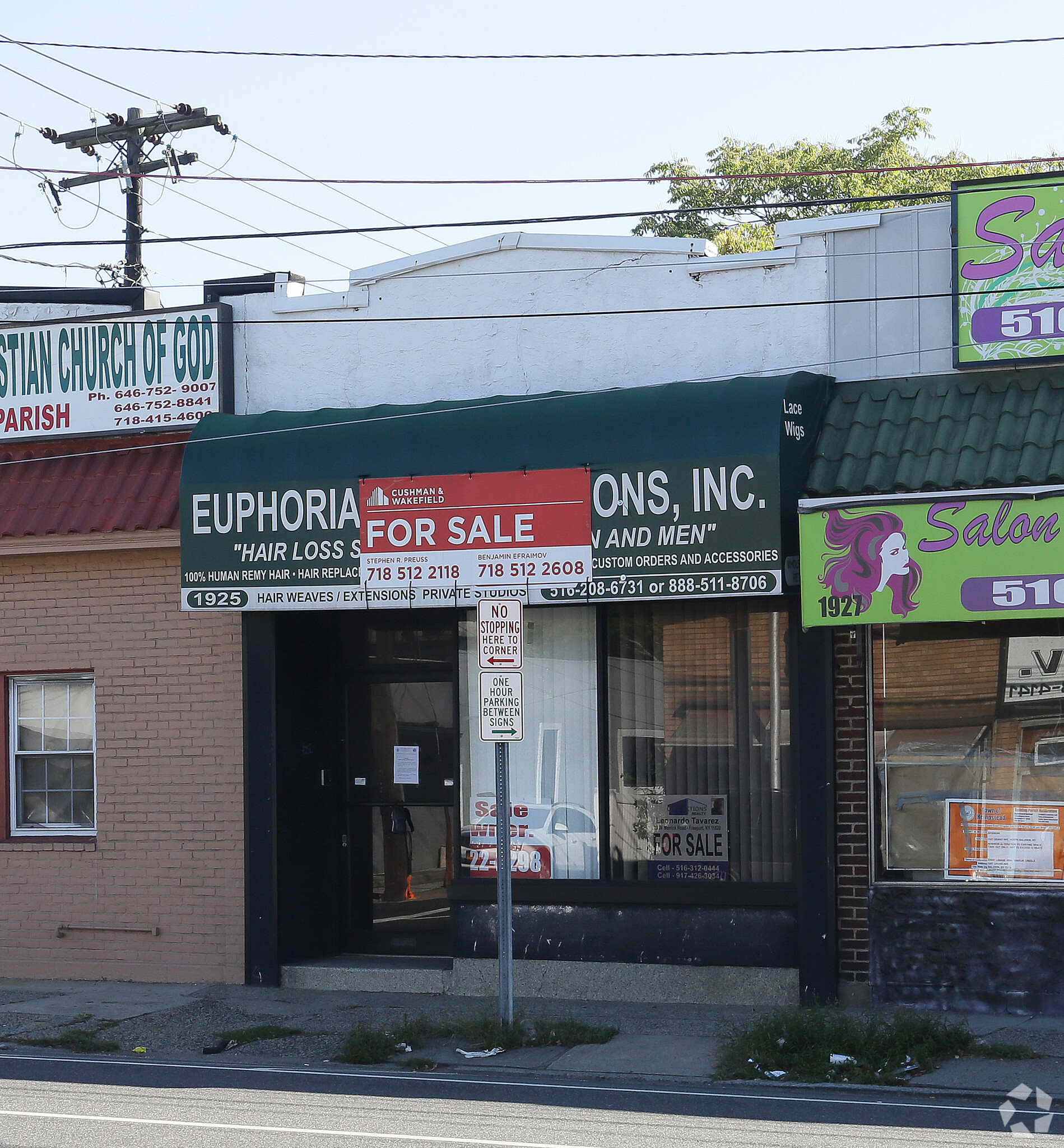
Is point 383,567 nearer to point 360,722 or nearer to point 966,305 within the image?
point 360,722

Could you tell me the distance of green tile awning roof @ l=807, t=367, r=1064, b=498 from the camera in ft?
33.2

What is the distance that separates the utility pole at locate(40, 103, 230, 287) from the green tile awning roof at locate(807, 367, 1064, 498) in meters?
14.4

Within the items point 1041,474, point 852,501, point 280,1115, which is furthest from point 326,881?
point 1041,474

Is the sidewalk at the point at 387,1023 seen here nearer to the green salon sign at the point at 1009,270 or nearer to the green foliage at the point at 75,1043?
the green foliage at the point at 75,1043

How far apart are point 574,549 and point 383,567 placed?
1.59 metres

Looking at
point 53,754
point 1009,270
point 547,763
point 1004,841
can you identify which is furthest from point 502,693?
point 53,754

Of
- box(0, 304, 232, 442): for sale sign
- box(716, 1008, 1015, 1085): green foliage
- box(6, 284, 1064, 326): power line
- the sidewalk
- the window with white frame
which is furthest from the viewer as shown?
the window with white frame

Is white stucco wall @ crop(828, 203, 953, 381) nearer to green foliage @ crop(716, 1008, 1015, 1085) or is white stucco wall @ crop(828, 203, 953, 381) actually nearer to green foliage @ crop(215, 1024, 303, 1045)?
green foliage @ crop(716, 1008, 1015, 1085)

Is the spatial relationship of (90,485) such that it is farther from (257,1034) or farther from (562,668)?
(257,1034)

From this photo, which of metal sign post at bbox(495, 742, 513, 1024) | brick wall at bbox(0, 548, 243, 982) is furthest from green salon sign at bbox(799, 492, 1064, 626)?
brick wall at bbox(0, 548, 243, 982)

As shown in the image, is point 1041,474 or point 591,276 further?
point 591,276

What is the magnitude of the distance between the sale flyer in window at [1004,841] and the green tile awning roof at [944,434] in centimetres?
239

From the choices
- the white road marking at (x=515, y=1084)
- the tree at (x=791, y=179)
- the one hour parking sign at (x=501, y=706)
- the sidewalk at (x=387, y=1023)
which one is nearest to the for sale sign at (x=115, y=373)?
the one hour parking sign at (x=501, y=706)

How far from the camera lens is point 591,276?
12109 millimetres
